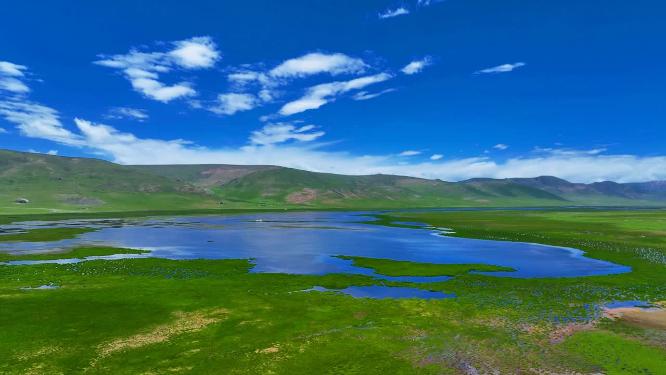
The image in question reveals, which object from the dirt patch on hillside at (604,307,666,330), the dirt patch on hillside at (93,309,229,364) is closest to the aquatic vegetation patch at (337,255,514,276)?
the dirt patch on hillside at (604,307,666,330)

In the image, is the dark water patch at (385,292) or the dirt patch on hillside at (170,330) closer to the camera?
the dirt patch on hillside at (170,330)

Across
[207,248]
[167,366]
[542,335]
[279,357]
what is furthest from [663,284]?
[207,248]

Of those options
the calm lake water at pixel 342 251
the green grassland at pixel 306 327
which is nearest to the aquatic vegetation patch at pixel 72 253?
the calm lake water at pixel 342 251

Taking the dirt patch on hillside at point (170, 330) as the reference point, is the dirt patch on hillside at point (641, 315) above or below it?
above

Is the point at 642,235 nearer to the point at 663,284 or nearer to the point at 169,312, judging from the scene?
the point at 663,284

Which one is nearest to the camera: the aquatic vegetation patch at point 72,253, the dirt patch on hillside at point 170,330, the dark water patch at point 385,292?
the dirt patch on hillside at point 170,330

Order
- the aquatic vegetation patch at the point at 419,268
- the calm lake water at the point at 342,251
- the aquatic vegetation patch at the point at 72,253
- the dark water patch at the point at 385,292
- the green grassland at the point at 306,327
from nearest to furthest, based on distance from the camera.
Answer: the green grassland at the point at 306,327 → the dark water patch at the point at 385,292 → the aquatic vegetation patch at the point at 419,268 → the calm lake water at the point at 342,251 → the aquatic vegetation patch at the point at 72,253

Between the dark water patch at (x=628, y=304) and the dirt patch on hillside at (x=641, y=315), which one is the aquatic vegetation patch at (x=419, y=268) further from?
the dirt patch on hillside at (x=641, y=315)
